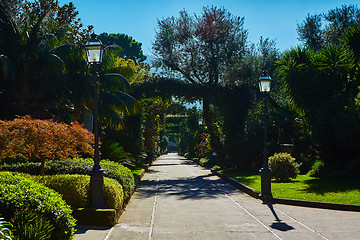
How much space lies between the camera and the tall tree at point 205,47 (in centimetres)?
2742

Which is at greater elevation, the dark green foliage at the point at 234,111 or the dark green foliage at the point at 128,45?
the dark green foliage at the point at 128,45

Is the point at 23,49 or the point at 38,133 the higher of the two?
the point at 23,49

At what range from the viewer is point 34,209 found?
17.0 feet

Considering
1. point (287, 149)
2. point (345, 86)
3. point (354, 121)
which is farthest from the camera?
point (287, 149)

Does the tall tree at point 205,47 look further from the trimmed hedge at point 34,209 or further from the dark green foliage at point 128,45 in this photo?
the dark green foliage at point 128,45

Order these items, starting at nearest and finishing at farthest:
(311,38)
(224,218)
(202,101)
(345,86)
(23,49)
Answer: (224,218)
(23,49)
(345,86)
(202,101)
(311,38)

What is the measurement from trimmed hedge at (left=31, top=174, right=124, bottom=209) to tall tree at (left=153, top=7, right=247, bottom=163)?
17.9 meters

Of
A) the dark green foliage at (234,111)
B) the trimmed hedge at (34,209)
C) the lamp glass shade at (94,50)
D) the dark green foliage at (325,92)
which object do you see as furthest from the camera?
the dark green foliage at (234,111)

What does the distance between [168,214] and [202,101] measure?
18.1 metres

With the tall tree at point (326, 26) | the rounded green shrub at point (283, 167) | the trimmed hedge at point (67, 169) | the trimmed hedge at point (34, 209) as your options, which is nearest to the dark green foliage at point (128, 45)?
the tall tree at point (326, 26)

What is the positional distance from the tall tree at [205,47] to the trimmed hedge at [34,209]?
21562 millimetres

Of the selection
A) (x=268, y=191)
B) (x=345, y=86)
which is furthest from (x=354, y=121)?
(x=268, y=191)

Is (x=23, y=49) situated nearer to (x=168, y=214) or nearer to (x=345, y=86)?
(x=168, y=214)

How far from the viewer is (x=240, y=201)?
40.8 feet
